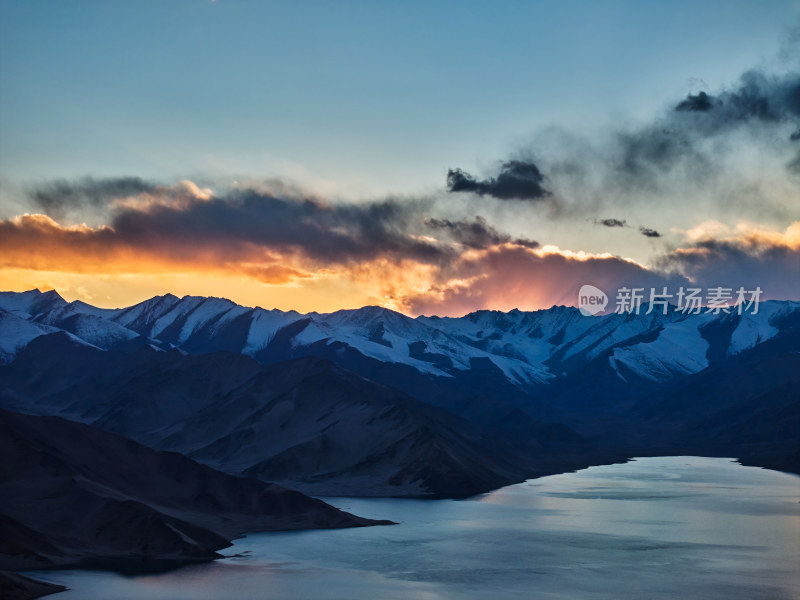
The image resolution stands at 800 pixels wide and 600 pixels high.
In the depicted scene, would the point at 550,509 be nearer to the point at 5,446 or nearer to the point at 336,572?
the point at 336,572

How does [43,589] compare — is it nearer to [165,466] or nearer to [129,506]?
[129,506]

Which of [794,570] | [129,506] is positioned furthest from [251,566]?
[794,570]

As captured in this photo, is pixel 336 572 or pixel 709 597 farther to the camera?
pixel 336 572

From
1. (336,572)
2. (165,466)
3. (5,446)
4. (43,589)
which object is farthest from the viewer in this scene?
(165,466)

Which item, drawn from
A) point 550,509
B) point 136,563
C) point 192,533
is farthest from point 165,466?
point 550,509

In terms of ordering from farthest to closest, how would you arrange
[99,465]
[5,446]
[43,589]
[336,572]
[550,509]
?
[550,509], [99,465], [5,446], [336,572], [43,589]

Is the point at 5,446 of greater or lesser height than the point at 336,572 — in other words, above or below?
above
